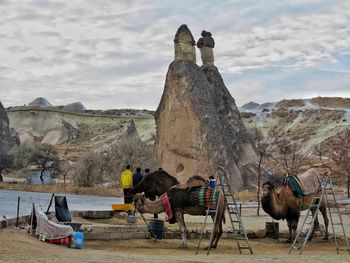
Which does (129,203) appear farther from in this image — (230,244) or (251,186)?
(251,186)

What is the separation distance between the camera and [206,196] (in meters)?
15.8

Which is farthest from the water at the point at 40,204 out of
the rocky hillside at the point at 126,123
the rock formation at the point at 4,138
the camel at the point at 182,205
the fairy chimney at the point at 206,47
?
the rocky hillside at the point at 126,123

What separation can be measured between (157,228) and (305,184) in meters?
4.38

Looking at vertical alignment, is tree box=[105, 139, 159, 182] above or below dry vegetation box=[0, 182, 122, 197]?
above

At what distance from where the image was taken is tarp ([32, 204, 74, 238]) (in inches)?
546

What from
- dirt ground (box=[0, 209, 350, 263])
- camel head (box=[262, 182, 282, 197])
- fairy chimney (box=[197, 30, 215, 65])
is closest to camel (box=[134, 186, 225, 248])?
dirt ground (box=[0, 209, 350, 263])

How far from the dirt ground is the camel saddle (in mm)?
1330

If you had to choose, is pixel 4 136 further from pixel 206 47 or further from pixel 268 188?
pixel 268 188

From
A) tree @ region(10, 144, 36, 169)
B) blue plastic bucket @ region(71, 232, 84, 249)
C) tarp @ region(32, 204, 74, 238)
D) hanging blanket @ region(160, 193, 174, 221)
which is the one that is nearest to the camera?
blue plastic bucket @ region(71, 232, 84, 249)

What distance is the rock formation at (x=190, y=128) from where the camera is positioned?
3578cm

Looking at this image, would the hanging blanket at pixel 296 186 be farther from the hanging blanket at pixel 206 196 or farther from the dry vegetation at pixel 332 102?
the dry vegetation at pixel 332 102

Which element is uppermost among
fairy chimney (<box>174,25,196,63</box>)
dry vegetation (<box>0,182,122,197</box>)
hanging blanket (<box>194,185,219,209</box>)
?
fairy chimney (<box>174,25,196,63</box>)

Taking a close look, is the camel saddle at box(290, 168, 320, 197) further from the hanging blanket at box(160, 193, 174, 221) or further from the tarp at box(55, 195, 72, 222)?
the tarp at box(55, 195, 72, 222)

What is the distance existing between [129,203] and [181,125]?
56.1ft
